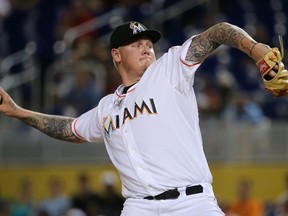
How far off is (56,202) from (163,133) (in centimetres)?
601

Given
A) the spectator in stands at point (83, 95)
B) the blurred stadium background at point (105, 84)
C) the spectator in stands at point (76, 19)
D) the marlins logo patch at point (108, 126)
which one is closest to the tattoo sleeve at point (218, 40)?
the marlins logo patch at point (108, 126)

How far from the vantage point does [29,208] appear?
11.4m

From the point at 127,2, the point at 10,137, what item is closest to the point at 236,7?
the point at 127,2

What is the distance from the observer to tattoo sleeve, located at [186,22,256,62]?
504cm

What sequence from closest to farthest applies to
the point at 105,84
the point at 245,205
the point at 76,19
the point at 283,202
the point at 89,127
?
the point at 89,127 → the point at 283,202 → the point at 245,205 → the point at 105,84 → the point at 76,19

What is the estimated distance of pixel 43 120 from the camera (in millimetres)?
6500

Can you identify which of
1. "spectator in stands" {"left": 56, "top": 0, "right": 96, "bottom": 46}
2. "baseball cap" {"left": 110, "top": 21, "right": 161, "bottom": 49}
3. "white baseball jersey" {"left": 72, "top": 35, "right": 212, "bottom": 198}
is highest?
"spectator in stands" {"left": 56, "top": 0, "right": 96, "bottom": 46}

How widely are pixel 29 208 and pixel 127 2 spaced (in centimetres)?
476

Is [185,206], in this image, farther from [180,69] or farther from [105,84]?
[105,84]

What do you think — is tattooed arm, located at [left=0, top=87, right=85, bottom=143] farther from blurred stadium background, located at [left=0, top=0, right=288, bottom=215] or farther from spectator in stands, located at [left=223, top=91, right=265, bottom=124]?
spectator in stands, located at [left=223, top=91, right=265, bottom=124]

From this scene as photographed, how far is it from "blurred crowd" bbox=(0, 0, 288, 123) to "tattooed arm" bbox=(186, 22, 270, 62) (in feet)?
20.5

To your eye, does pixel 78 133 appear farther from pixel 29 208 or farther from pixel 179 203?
pixel 29 208

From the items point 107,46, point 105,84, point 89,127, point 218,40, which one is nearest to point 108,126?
point 89,127

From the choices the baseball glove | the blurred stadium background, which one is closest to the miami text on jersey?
the baseball glove
